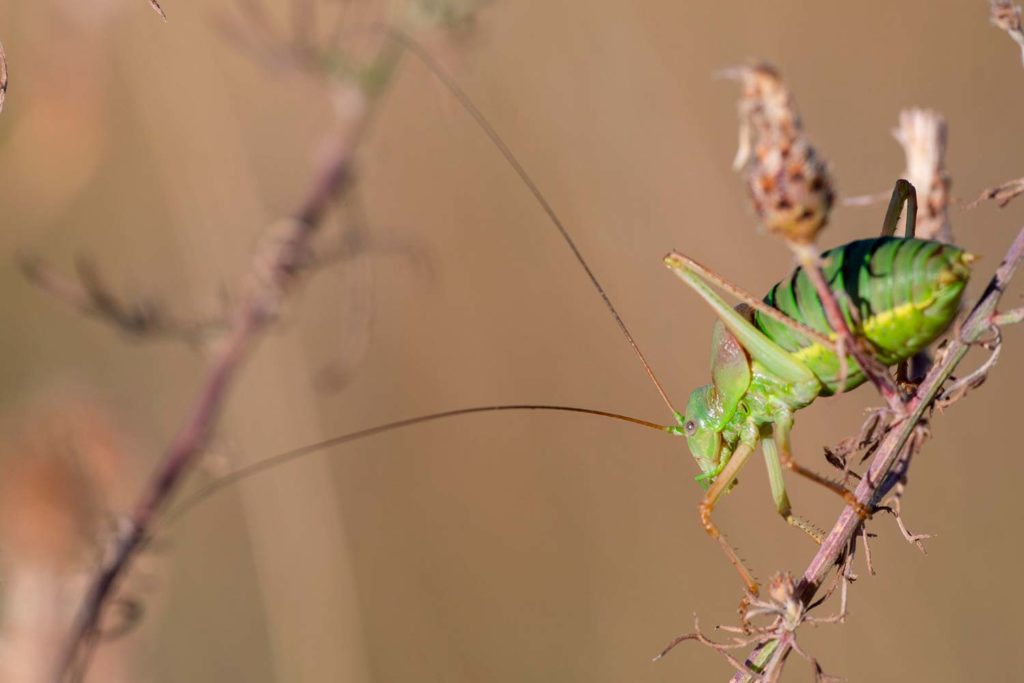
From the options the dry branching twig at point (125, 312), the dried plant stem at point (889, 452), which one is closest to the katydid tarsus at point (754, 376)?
the dried plant stem at point (889, 452)

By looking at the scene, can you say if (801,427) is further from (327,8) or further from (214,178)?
(327,8)

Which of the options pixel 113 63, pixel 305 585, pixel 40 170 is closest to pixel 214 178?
pixel 40 170

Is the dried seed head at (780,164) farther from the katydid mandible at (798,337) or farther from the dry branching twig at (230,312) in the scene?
the dry branching twig at (230,312)

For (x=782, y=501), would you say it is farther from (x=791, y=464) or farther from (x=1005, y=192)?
(x=1005, y=192)

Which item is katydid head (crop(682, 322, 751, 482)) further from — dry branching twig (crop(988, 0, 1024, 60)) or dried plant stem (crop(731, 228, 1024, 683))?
dry branching twig (crop(988, 0, 1024, 60))

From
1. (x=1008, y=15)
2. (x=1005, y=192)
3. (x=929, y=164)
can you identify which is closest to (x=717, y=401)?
(x=929, y=164)

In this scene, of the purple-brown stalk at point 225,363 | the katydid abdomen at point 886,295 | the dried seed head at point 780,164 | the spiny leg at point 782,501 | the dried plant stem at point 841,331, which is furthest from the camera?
the spiny leg at point 782,501
